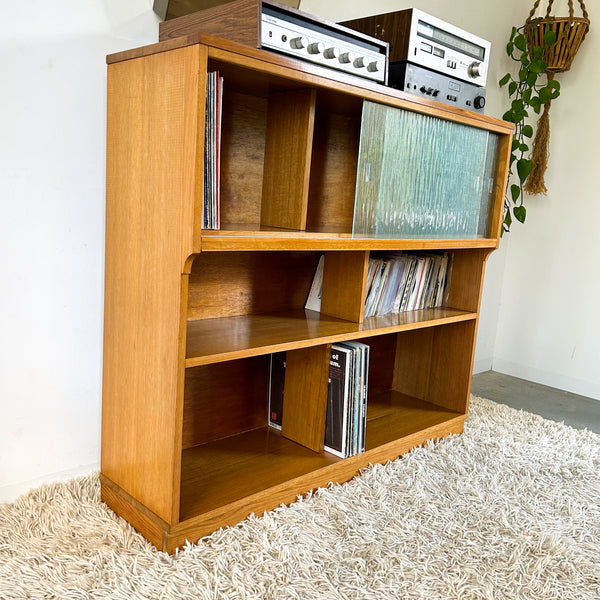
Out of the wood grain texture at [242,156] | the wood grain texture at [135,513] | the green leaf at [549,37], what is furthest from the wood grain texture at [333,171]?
the green leaf at [549,37]

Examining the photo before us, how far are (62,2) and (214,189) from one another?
0.64 m

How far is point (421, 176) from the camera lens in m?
1.87

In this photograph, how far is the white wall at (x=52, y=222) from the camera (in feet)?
4.83

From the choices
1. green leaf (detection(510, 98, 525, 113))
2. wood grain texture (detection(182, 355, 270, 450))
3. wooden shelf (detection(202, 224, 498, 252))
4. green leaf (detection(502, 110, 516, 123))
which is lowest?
wood grain texture (detection(182, 355, 270, 450))

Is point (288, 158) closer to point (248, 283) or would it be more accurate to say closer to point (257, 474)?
point (248, 283)

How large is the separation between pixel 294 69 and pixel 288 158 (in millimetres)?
320

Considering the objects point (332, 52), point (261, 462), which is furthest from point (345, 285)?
point (332, 52)

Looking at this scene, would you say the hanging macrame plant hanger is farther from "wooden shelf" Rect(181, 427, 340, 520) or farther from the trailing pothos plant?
"wooden shelf" Rect(181, 427, 340, 520)

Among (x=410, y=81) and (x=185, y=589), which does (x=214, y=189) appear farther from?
(x=185, y=589)

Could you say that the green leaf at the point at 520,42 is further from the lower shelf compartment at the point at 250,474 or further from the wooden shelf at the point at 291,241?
the lower shelf compartment at the point at 250,474

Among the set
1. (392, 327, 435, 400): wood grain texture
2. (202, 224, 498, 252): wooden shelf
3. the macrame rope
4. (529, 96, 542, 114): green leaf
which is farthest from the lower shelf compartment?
(529, 96, 542, 114): green leaf

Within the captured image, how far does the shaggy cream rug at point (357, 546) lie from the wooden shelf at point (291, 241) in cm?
72

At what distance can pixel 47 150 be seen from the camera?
1525mm

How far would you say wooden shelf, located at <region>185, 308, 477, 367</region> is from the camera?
1481mm
